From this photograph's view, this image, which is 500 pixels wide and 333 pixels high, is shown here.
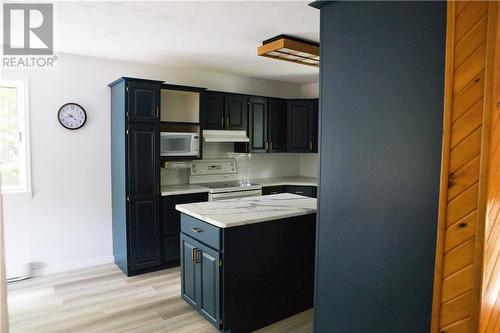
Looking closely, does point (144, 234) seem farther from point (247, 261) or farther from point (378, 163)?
point (378, 163)

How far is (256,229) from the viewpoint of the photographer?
2559mm

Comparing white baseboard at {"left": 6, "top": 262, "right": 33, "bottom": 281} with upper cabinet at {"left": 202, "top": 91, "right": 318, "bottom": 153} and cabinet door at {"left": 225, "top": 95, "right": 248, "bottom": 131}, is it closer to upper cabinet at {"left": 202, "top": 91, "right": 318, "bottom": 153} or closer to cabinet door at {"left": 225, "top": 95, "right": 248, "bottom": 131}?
upper cabinet at {"left": 202, "top": 91, "right": 318, "bottom": 153}

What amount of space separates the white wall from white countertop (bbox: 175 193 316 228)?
170cm

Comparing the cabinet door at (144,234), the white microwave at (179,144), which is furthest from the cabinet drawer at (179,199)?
the white microwave at (179,144)

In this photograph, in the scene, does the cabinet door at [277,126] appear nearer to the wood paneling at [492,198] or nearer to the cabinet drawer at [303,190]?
the cabinet drawer at [303,190]

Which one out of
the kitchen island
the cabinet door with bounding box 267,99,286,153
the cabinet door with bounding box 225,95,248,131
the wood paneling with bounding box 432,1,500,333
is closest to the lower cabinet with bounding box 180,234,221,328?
the kitchen island

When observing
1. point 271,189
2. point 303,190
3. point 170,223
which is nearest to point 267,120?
point 271,189

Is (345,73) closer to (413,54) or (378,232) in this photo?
(413,54)

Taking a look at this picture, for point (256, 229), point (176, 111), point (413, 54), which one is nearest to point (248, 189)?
point (176, 111)

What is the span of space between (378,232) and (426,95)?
654 mm

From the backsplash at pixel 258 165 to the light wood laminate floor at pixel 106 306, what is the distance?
1.34m

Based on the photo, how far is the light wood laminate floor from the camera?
268 cm

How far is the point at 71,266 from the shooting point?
3.90m

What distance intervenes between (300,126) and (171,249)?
2746 mm
